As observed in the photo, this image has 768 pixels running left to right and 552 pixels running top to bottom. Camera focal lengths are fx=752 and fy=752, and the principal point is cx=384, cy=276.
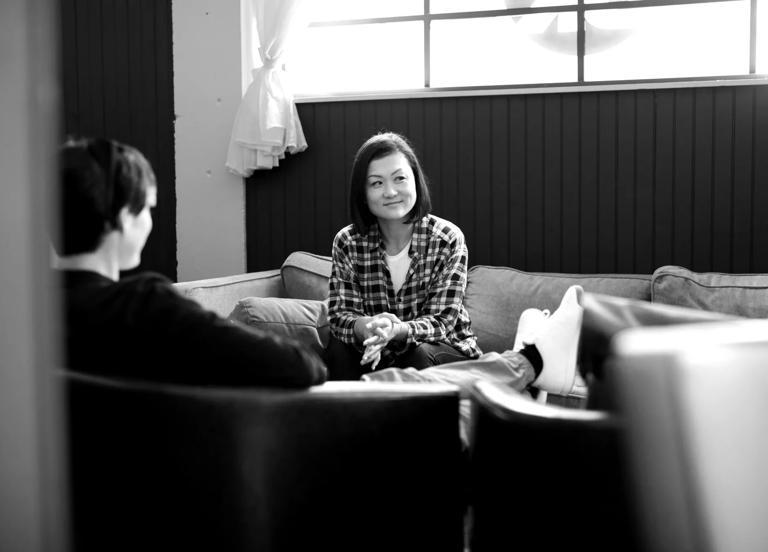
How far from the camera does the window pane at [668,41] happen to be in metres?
3.27

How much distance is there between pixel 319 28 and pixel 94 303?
9.75ft

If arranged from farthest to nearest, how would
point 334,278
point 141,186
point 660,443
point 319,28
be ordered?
1. point 319,28
2. point 334,278
3. point 141,186
4. point 660,443

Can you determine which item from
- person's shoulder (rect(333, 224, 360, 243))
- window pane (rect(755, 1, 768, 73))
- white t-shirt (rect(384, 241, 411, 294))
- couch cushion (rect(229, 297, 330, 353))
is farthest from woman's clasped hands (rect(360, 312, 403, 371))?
window pane (rect(755, 1, 768, 73))

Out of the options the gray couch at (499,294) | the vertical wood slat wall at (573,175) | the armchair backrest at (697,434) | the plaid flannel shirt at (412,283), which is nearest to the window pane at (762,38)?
the vertical wood slat wall at (573,175)

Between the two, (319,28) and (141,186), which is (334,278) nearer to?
(141,186)

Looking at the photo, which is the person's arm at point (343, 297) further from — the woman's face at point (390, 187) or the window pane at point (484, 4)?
the window pane at point (484, 4)

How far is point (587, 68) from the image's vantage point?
341 centimetres

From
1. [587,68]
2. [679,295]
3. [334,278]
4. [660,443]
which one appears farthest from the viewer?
[587,68]

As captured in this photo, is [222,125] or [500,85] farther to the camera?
[222,125]

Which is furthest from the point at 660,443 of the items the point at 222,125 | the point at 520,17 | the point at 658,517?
the point at 222,125

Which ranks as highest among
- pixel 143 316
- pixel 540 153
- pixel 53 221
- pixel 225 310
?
pixel 540 153

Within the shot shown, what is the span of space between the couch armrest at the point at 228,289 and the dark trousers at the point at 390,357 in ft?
1.64

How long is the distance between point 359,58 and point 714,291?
2.02 m

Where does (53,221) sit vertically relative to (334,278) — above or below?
above
